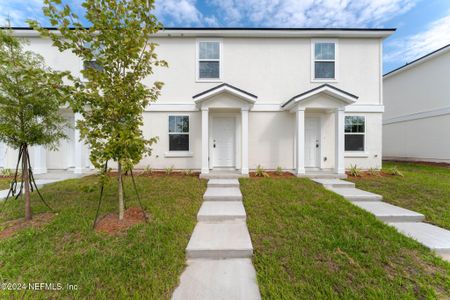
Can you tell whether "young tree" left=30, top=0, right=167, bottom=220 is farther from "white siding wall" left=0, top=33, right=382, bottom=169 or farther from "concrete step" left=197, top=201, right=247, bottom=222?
"white siding wall" left=0, top=33, right=382, bottom=169

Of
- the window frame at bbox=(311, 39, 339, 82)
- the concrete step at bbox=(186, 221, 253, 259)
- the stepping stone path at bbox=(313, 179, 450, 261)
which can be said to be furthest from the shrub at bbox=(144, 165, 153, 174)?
the window frame at bbox=(311, 39, 339, 82)

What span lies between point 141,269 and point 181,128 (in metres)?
6.31

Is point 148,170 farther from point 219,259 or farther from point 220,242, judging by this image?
point 219,259

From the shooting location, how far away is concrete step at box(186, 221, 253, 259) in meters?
2.77

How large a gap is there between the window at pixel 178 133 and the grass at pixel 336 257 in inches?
191

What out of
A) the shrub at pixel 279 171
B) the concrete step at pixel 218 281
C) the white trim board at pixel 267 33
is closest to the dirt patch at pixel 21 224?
the concrete step at pixel 218 281

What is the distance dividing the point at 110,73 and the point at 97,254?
9.75 ft

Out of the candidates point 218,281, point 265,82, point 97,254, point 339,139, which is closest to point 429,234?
point 218,281

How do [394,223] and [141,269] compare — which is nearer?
[141,269]

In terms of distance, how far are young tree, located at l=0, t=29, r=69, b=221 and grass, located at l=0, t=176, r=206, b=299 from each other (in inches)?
40.2

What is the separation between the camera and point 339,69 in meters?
8.18

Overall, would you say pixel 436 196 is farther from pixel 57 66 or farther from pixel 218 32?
pixel 57 66

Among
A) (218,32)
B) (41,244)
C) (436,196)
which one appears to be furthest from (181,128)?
(436,196)

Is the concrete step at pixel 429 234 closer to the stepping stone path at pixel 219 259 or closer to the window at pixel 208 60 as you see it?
the stepping stone path at pixel 219 259
